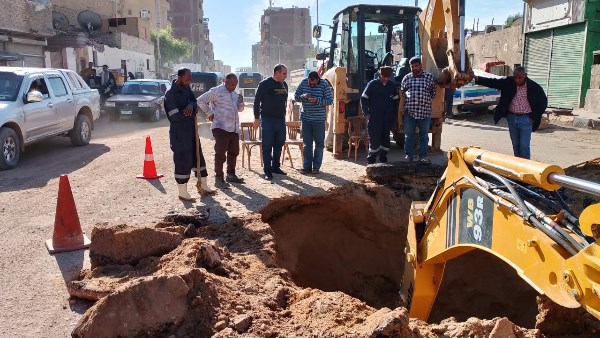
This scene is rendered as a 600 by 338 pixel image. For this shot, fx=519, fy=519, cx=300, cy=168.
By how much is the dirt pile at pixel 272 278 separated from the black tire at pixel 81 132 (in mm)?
7371

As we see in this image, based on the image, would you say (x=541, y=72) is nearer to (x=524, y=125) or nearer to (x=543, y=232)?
(x=524, y=125)

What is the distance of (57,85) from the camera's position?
38.2ft

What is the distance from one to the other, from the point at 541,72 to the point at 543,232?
20309 millimetres

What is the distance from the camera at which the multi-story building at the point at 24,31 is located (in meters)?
21.6

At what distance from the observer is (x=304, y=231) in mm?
7383

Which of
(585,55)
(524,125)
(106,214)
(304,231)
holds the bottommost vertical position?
(304,231)

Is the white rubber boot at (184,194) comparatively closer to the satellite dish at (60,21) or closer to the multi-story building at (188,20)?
the satellite dish at (60,21)

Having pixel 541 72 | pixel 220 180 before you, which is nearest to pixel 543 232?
pixel 220 180

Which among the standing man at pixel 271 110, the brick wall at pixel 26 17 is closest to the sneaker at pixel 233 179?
the standing man at pixel 271 110

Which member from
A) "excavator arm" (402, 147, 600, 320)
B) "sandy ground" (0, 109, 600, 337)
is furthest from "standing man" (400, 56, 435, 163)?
"excavator arm" (402, 147, 600, 320)

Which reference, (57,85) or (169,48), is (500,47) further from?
(169,48)

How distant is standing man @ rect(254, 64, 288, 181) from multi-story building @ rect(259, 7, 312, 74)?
273ft

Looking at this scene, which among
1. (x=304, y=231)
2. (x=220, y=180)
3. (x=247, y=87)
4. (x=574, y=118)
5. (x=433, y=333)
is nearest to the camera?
(x=433, y=333)

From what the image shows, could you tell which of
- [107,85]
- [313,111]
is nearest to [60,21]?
[107,85]
